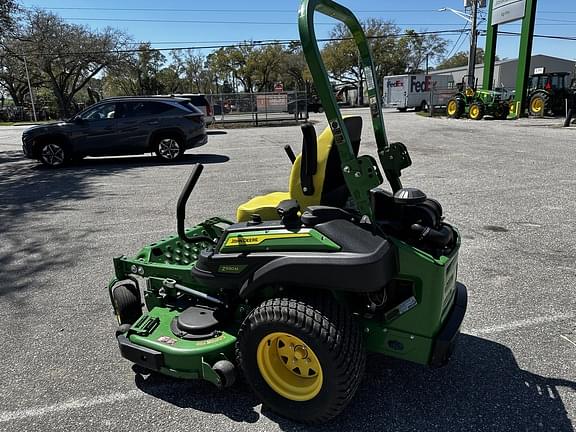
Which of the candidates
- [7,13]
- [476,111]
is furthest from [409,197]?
[476,111]

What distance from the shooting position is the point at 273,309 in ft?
7.39

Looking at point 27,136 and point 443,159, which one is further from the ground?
point 27,136

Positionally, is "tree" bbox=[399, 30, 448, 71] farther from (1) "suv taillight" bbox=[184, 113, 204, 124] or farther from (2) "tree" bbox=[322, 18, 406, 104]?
(1) "suv taillight" bbox=[184, 113, 204, 124]

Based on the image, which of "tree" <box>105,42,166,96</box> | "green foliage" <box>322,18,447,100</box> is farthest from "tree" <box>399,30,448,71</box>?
"tree" <box>105,42,166,96</box>

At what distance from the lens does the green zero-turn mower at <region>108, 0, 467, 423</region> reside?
2.15 meters

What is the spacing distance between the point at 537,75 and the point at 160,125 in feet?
79.5

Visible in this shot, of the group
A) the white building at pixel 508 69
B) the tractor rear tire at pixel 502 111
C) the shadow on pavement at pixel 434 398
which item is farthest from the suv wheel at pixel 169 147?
the white building at pixel 508 69

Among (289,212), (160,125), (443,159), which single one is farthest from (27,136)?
(289,212)

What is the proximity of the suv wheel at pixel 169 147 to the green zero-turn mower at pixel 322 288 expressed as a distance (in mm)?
9489

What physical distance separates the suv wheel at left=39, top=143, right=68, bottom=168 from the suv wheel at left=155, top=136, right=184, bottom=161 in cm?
239

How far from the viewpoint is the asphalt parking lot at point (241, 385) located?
2.44 m

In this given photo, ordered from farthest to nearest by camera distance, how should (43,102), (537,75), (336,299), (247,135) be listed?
(43,102) < (537,75) < (247,135) < (336,299)

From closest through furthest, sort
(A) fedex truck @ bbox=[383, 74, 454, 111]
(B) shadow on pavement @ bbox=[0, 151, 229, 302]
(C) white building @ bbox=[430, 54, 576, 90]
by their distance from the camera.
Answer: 1. (B) shadow on pavement @ bbox=[0, 151, 229, 302]
2. (A) fedex truck @ bbox=[383, 74, 454, 111]
3. (C) white building @ bbox=[430, 54, 576, 90]

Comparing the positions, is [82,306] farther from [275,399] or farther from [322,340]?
[322,340]
